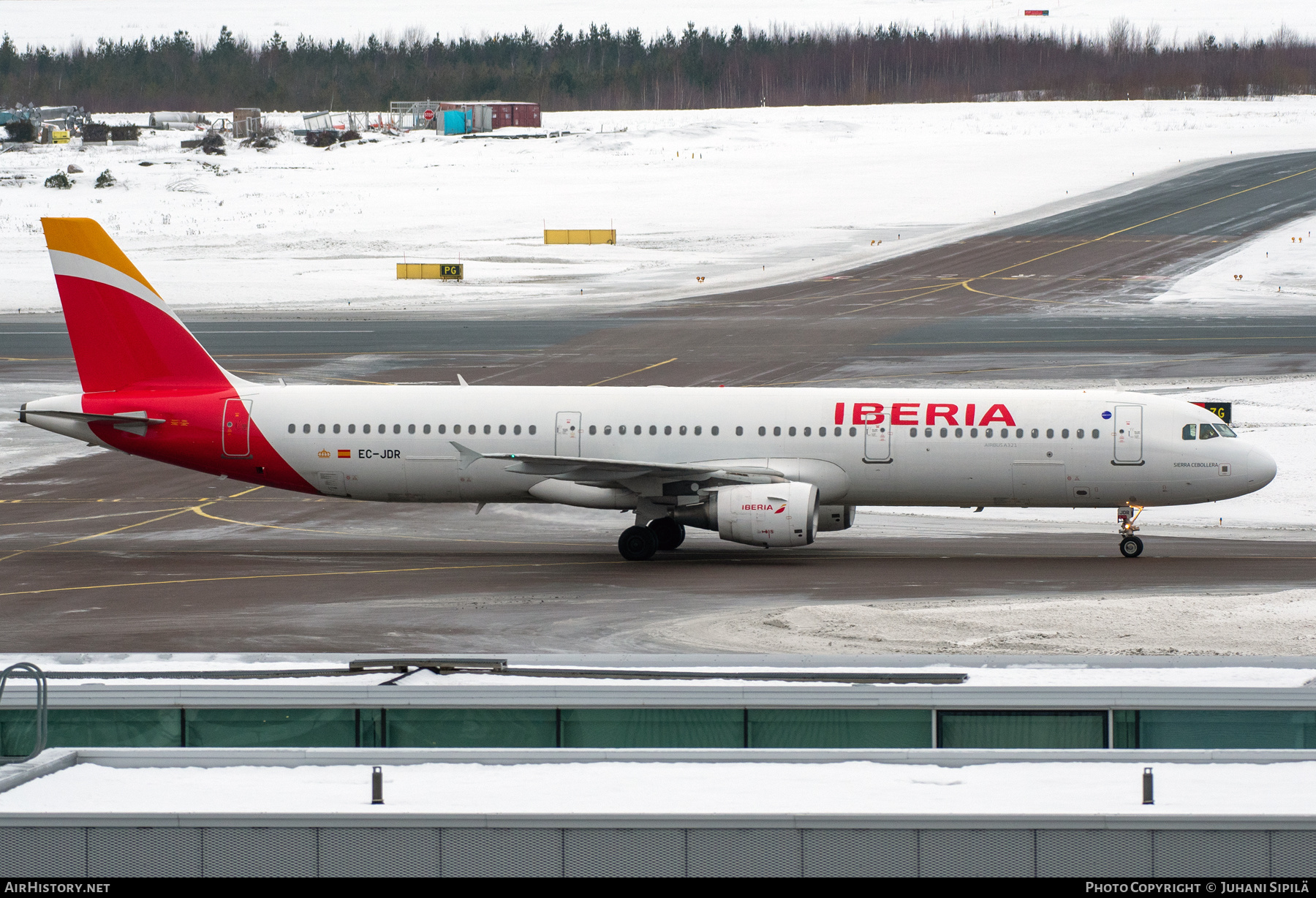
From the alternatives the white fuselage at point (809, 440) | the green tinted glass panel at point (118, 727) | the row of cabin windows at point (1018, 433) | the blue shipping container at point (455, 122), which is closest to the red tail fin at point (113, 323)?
the white fuselage at point (809, 440)

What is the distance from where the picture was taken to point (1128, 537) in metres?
38.6

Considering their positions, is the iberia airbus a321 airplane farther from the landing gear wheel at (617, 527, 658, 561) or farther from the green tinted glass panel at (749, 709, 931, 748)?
the green tinted glass panel at (749, 709, 931, 748)

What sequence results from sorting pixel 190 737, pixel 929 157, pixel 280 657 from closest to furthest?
pixel 190 737, pixel 280 657, pixel 929 157

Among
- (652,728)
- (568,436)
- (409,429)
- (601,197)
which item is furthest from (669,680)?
(601,197)

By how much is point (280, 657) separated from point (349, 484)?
2082 centimetres

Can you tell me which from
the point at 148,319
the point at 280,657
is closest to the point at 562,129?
the point at 148,319

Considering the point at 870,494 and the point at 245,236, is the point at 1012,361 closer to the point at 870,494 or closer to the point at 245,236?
the point at 870,494

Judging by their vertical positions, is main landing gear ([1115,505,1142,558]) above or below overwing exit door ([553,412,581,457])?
below

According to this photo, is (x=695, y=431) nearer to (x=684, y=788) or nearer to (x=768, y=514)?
(x=768, y=514)

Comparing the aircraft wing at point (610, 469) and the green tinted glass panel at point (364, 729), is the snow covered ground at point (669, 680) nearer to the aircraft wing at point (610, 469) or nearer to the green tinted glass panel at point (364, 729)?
the green tinted glass panel at point (364, 729)

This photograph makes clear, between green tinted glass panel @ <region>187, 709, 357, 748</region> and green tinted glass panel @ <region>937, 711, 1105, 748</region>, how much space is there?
6.41 metres

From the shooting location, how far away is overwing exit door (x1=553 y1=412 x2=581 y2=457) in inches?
1563

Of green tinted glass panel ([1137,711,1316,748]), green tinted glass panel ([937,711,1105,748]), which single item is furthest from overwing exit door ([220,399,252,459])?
green tinted glass panel ([1137,711,1316,748])

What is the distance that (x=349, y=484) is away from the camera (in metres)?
40.1
